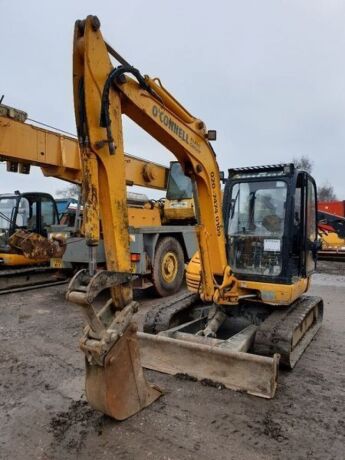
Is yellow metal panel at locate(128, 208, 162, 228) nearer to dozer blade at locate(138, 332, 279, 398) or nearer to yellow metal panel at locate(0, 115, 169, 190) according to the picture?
yellow metal panel at locate(0, 115, 169, 190)

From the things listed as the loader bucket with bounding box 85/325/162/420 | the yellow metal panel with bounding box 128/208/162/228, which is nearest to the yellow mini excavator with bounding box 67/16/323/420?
the loader bucket with bounding box 85/325/162/420

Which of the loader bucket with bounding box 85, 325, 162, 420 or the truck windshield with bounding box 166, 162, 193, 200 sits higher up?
the truck windshield with bounding box 166, 162, 193, 200

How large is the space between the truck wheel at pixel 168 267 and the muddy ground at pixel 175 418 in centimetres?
323

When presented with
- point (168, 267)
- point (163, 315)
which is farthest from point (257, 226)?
point (168, 267)

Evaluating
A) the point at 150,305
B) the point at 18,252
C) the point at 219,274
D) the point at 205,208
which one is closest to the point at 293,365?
the point at 219,274

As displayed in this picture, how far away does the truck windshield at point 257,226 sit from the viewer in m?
4.61

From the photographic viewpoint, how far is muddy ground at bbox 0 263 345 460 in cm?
275

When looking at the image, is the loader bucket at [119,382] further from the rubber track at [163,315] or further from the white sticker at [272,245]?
the white sticker at [272,245]

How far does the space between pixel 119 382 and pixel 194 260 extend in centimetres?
216

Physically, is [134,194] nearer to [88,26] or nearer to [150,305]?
[150,305]

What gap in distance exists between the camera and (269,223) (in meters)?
4.72

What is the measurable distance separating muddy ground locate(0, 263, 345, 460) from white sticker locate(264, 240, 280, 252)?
133 centimetres

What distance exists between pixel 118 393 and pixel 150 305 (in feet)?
14.2

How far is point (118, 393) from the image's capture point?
3.02 metres
